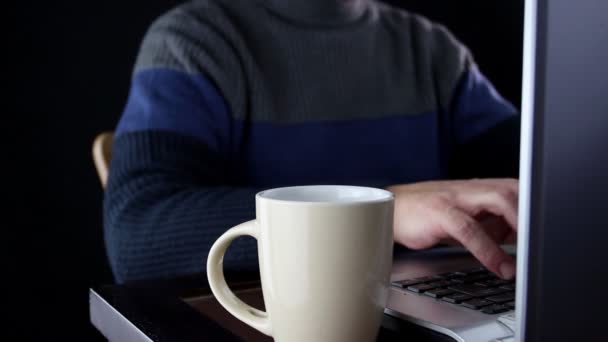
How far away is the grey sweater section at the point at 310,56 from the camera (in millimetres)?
1052

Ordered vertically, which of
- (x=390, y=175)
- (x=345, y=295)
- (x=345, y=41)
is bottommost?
(x=390, y=175)

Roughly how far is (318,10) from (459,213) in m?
0.71

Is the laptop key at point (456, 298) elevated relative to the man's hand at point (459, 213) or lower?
lower

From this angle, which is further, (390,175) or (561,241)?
(390,175)

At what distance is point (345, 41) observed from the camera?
121 centimetres

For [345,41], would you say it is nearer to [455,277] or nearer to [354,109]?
[354,109]

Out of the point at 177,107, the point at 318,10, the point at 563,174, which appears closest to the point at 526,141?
the point at 563,174

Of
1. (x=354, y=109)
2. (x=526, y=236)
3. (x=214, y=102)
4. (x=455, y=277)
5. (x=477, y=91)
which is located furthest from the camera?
(x=477, y=91)

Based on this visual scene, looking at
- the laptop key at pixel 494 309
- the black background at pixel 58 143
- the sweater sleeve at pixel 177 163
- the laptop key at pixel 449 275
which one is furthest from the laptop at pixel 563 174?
the black background at pixel 58 143

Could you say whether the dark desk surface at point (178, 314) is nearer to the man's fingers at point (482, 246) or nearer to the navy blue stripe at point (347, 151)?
the man's fingers at point (482, 246)

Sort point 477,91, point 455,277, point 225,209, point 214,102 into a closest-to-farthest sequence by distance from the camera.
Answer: point 455,277
point 225,209
point 214,102
point 477,91

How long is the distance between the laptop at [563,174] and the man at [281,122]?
0.31 meters

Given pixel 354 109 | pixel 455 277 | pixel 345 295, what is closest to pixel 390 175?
pixel 354 109

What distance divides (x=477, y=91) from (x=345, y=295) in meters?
1.02
